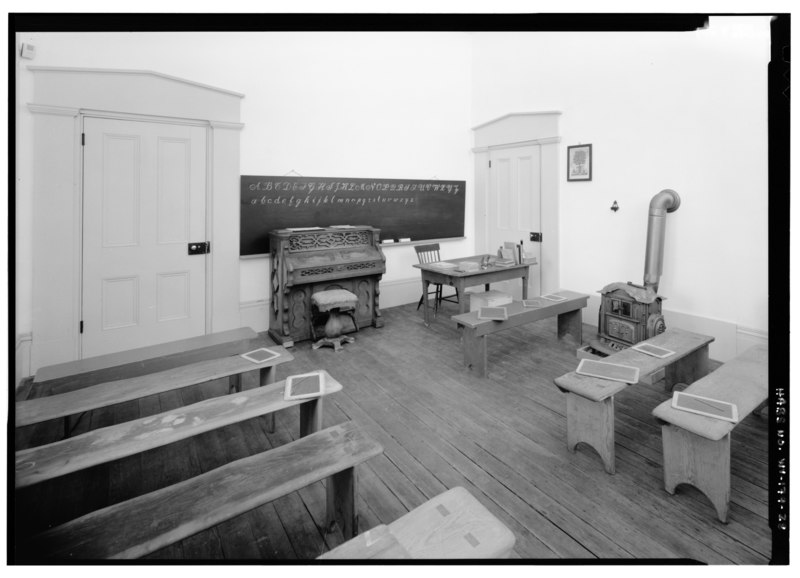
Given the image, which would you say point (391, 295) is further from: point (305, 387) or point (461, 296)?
point (305, 387)

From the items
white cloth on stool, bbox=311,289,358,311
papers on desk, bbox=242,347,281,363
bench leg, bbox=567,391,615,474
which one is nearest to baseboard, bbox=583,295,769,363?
bench leg, bbox=567,391,615,474

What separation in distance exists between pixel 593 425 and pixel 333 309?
2.71 meters

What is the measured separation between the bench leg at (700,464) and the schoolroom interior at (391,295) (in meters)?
0.01

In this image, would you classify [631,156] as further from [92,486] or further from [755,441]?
[92,486]

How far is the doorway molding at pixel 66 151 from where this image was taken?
10.7 feet

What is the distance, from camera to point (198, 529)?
129 centimetres

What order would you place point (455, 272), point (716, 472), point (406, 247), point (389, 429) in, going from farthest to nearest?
1. point (406, 247)
2. point (455, 272)
3. point (389, 429)
4. point (716, 472)

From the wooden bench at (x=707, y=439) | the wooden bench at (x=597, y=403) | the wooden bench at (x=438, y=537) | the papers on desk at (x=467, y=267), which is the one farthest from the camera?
the papers on desk at (x=467, y=267)

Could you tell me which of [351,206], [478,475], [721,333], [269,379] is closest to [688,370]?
[721,333]

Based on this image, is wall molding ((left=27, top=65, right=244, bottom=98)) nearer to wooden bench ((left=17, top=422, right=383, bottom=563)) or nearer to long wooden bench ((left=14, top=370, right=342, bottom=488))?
long wooden bench ((left=14, top=370, right=342, bottom=488))

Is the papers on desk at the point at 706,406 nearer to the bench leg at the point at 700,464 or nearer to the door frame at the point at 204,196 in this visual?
the bench leg at the point at 700,464

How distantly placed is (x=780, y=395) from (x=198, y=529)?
1750 millimetres

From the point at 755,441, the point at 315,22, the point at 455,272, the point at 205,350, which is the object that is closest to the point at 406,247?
the point at 455,272

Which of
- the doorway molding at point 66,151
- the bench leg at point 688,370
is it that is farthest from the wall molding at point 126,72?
the bench leg at point 688,370
